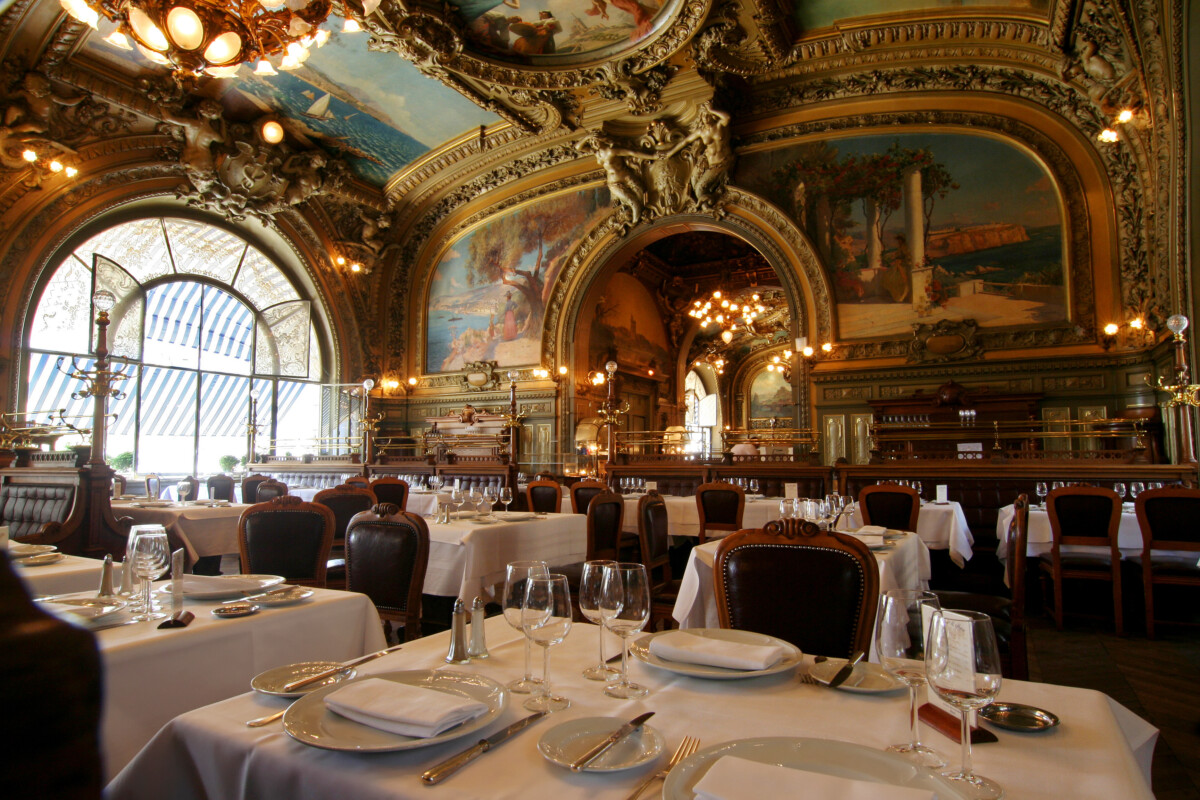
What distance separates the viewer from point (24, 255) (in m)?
10.2

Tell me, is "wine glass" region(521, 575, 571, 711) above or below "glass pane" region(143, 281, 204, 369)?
below

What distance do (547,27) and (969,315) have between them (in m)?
8.32

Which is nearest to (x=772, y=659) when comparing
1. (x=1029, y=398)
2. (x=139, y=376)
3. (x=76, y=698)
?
(x=76, y=698)

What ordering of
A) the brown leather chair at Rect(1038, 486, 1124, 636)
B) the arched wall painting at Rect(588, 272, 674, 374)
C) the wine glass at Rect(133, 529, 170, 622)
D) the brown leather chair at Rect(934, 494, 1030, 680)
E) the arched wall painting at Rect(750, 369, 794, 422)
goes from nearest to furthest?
the wine glass at Rect(133, 529, 170, 622) < the brown leather chair at Rect(934, 494, 1030, 680) < the brown leather chair at Rect(1038, 486, 1124, 636) < the arched wall painting at Rect(588, 272, 674, 374) < the arched wall painting at Rect(750, 369, 794, 422)

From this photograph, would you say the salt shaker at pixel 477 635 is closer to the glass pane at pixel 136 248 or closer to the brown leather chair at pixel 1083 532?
the brown leather chair at pixel 1083 532

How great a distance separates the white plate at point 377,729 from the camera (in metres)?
0.97

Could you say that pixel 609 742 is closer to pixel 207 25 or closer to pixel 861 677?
pixel 861 677

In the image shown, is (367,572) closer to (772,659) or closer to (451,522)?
(451,522)

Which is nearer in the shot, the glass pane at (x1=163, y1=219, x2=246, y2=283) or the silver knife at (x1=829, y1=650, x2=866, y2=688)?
the silver knife at (x1=829, y1=650, x2=866, y2=688)

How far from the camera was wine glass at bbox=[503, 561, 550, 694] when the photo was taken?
124cm

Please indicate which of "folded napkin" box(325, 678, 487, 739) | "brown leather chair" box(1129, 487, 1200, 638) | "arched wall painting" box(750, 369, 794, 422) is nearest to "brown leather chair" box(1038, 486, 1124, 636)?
"brown leather chair" box(1129, 487, 1200, 638)

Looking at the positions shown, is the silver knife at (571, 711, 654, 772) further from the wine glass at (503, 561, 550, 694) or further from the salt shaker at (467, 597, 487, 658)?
the salt shaker at (467, 597, 487, 658)

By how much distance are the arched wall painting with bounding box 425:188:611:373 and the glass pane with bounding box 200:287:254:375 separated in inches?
155

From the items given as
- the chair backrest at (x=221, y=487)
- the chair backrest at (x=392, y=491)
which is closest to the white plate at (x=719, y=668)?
the chair backrest at (x=392, y=491)
